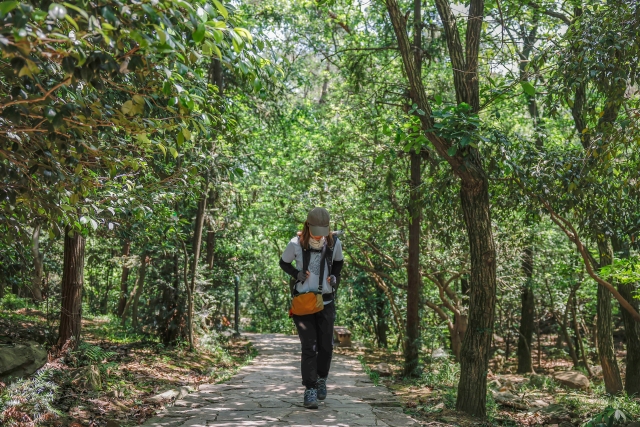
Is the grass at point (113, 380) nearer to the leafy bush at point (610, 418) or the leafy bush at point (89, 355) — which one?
the leafy bush at point (89, 355)

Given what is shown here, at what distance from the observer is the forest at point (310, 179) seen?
3.77m

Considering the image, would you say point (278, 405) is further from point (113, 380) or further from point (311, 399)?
point (113, 380)

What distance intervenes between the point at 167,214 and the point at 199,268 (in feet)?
14.5

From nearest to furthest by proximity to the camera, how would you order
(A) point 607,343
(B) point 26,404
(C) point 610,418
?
(C) point 610,418 → (B) point 26,404 → (A) point 607,343

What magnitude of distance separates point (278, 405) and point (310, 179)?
8.22 m

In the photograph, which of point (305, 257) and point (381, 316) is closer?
point (305, 257)

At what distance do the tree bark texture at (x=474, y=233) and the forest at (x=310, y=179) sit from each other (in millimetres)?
26

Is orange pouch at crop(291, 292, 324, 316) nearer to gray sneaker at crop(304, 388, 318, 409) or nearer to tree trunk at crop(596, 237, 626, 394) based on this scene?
gray sneaker at crop(304, 388, 318, 409)

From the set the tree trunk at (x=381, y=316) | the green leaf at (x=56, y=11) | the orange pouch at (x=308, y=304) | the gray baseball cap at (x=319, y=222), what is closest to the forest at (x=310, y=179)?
the green leaf at (x=56, y=11)

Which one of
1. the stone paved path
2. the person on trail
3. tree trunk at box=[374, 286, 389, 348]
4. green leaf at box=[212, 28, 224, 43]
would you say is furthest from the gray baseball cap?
tree trunk at box=[374, 286, 389, 348]

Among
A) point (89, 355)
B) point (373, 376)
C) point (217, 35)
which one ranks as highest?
point (217, 35)

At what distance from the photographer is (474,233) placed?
264 inches

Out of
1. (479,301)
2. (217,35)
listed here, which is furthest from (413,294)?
(217,35)

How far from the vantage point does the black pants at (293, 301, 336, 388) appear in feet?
20.7
